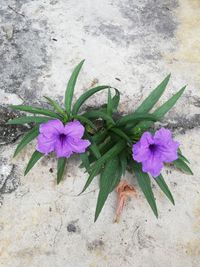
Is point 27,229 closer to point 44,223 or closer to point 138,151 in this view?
point 44,223

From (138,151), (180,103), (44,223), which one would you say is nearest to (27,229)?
(44,223)

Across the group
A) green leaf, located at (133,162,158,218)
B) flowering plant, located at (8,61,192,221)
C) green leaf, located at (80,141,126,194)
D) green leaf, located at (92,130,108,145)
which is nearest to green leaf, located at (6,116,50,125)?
flowering plant, located at (8,61,192,221)

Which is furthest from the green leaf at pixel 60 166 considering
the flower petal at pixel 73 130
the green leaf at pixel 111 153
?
the flower petal at pixel 73 130

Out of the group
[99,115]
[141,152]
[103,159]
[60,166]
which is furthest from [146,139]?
[60,166]

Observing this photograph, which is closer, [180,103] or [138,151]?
[138,151]

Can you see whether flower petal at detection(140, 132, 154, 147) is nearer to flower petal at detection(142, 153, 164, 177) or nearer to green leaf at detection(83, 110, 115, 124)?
flower petal at detection(142, 153, 164, 177)

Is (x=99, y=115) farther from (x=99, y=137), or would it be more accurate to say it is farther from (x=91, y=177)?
(x=91, y=177)
